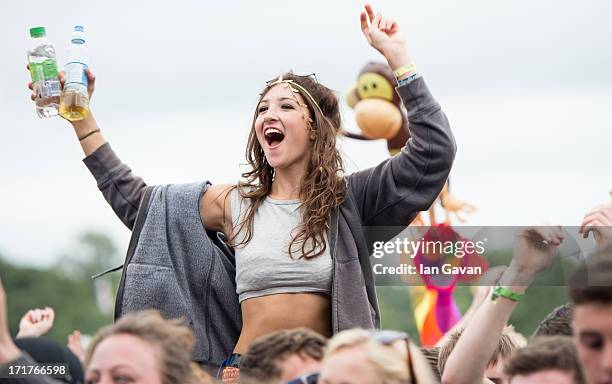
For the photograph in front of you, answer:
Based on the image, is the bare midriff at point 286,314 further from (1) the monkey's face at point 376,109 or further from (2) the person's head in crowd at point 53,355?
(1) the monkey's face at point 376,109

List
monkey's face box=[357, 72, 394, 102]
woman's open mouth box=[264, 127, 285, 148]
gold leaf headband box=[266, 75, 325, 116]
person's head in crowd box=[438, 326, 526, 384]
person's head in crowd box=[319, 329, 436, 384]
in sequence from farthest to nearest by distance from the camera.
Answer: monkey's face box=[357, 72, 394, 102]
gold leaf headband box=[266, 75, 325, 116]
woman's open mouth box=[264, 127, 285, 148]
person's head in crowd box=[438, 326, 526, 384]
person's head in crowd box=[319, 329, 436, 384]

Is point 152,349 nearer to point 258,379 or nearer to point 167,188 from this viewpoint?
point 258,379

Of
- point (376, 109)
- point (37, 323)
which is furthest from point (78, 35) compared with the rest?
point (376, 109)

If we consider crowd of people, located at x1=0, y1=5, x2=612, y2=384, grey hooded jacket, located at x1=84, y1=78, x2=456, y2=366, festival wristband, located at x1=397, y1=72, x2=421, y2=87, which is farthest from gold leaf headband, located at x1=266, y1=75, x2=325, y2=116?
festival wristband, located at x1=397, y1=72, x2=421, y2=87

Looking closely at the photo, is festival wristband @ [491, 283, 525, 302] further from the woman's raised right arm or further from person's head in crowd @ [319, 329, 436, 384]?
the woman's raised right arm

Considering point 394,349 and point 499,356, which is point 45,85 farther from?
point 394,349

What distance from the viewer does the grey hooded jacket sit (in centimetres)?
446

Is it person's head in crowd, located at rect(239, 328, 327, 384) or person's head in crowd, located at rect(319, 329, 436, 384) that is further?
person's head in crowd, located at rect(239, 328, 327, 384)

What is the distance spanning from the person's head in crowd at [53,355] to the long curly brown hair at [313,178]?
0.66 metres

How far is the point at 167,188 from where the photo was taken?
4.70m

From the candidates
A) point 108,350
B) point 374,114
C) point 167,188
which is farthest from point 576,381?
point 374,114

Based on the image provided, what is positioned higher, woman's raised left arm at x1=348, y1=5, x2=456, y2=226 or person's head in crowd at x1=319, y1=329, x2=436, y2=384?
woman's raised left arm at x1=348, y1=5, x2=456, y2=226

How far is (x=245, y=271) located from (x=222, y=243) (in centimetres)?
23

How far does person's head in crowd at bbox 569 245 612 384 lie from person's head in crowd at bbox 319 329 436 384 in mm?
575
